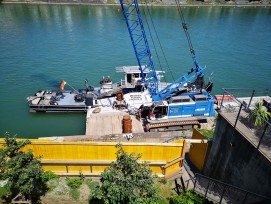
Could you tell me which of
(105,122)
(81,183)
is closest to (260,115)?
(81,183)

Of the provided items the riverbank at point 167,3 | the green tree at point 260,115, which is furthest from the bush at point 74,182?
the riverbank at point 167,3

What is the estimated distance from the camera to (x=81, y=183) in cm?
1189

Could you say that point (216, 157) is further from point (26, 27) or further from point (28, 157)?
point (26, 27)

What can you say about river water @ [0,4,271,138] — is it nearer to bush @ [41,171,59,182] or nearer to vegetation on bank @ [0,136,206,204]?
bush @ [41,171,59,182]

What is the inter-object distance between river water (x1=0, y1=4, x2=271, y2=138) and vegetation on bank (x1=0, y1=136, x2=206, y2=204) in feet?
29.3

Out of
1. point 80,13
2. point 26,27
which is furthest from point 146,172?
point 80,13

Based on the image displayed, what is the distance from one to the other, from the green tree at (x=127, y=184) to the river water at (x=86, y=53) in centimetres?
1291

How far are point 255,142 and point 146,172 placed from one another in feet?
→ 14.5

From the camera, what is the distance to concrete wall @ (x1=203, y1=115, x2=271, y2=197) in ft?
26.9

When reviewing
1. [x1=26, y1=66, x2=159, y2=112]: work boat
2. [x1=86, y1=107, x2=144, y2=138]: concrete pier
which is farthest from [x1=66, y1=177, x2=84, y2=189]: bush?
[x1=26, y1=66, x2=159, y2=112]: work boat

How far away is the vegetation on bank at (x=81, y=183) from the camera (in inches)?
309

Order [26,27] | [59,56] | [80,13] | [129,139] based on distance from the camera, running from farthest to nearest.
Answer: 1. [80,13]
2. [26,27]
3. [59,56]
4. [129,139]

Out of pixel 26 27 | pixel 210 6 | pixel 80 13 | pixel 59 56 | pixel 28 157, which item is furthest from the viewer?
pixel 210 6

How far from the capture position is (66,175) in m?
12.1
